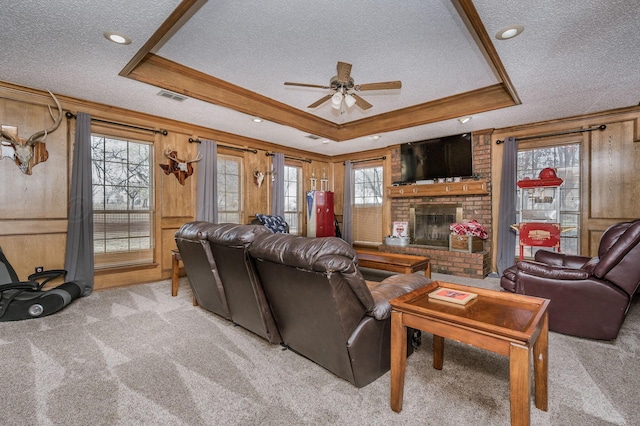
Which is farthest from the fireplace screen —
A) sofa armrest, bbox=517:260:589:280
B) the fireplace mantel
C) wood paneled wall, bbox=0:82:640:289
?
sofa armrest, bbox=517:260:589:280

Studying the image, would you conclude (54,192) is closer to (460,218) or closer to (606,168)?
(460,218)

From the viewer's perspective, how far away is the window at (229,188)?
18.0 ft

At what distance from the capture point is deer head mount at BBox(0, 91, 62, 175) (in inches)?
135

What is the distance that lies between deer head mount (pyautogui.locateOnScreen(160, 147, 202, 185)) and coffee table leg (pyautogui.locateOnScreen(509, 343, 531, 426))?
4.82 metres

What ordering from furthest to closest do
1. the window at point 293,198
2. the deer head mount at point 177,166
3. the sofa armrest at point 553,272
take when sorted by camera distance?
the window at point 293,198
the deer head mount at point 177,166
the sofa armrest at point 553,272

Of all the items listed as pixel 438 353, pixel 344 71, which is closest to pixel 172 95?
pixel 344 71

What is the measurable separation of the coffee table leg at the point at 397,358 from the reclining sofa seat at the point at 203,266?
162 cm

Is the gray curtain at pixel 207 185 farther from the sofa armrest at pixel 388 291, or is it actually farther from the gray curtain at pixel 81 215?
the sofa armrest at pixel 388 291

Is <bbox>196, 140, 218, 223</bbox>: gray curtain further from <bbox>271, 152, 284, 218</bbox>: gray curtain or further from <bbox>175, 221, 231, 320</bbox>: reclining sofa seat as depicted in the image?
<bbox>175, 221, 231, 320</bbox>: reclining sofa seat

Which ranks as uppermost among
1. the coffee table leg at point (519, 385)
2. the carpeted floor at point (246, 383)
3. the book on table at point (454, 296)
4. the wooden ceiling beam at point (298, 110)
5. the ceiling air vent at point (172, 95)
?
the wooden ceiling beam at point (298, 110)

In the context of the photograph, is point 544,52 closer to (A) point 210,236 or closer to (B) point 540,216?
(B) point 540,216

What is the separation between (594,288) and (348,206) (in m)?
5.02

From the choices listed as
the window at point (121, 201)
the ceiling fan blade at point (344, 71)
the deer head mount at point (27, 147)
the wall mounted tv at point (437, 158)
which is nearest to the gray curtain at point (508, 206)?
the wall mounted tv at point (437, 158)

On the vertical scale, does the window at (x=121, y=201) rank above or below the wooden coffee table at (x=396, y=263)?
above
